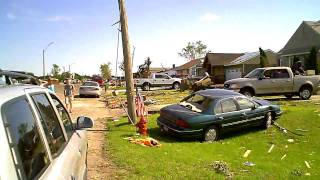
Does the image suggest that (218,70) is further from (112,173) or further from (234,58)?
(112,173)

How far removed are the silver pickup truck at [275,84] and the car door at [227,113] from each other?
781 cm

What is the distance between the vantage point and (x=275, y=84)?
21438 millimetres

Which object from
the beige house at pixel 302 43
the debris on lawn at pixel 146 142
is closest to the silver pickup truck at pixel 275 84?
the debris on lawn at pixel 146 142

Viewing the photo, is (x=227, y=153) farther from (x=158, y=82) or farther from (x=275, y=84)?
(x=158, y=82)

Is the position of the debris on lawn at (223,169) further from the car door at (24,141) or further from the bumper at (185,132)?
the car door at (24,141)

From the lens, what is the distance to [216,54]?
54594 millimetres

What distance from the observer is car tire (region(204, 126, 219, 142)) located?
12367 mm

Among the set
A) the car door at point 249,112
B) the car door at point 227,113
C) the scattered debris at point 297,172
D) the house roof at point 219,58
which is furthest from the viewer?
the house roof at point 219,58

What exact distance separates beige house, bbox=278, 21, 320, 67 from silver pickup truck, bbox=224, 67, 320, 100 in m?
17.5

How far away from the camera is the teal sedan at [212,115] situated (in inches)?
477

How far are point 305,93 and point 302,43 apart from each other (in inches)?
878

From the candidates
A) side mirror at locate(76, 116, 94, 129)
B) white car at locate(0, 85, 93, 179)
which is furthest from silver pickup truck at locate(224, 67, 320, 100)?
white car at locate(0, 85, 93, 179)

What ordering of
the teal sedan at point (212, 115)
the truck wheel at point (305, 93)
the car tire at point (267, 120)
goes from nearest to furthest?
the teal sedan at point (212, 115), the car tire at point (267, 120), the truck wheel at point (305, 93)

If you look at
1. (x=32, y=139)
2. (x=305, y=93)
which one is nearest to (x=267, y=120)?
(x=305, y=93)
